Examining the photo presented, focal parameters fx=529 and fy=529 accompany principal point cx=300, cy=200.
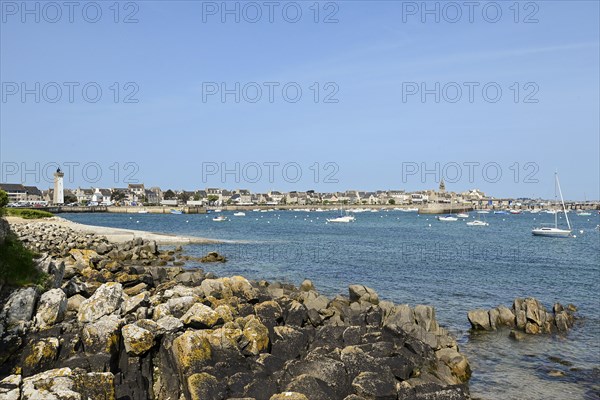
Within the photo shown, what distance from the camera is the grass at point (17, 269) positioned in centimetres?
1259

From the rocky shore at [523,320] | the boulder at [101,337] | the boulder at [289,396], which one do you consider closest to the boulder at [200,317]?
the boulder at [101,337]

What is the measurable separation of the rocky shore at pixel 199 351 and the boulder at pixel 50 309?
0.07 feet

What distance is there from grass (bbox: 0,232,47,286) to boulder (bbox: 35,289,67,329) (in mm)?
910

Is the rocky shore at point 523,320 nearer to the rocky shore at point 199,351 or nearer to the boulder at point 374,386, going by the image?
the rocky shore at point 199,351

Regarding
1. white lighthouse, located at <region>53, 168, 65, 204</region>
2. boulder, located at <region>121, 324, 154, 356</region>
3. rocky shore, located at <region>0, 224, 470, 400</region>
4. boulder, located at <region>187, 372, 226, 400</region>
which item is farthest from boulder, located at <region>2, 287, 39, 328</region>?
white lighthouse, located at <region>53, 168, 65, 204</region>

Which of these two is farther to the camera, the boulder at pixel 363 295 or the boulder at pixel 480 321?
the boulder at pixel 363 295

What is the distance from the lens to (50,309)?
11898 mm

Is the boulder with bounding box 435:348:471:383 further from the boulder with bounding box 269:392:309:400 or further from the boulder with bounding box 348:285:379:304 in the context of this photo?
the boulder with bounding box 269:392:309:400

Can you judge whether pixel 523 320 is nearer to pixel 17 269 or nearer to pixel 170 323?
pixel 170 323

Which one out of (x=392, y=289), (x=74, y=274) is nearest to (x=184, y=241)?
(x=392, y=289)

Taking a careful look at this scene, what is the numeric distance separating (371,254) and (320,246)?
30.5 feet

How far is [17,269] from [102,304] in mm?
2389

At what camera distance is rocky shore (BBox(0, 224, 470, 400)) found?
974 cm

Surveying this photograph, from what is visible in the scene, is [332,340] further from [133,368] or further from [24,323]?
[24,323]
